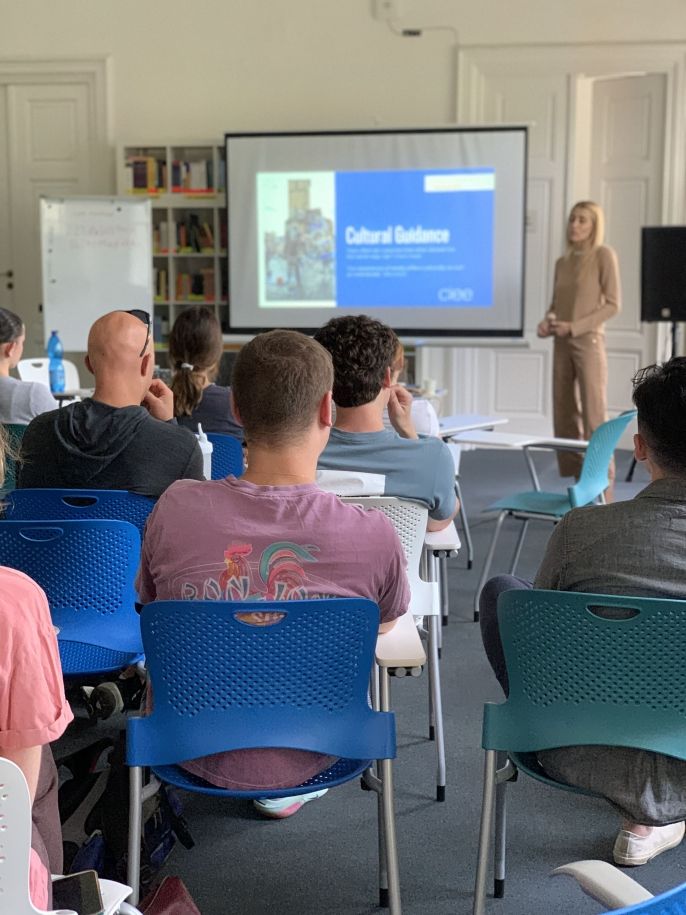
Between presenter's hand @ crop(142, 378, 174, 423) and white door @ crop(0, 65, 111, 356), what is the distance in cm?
597

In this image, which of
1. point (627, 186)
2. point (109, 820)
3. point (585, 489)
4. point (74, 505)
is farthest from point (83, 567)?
point (627, 186)

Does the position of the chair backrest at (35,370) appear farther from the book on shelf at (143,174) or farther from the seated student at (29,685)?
the seated student at (29,685)

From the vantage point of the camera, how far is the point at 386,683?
87.6 inches

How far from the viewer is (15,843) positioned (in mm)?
1216

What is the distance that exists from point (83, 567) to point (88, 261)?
646 centimetres

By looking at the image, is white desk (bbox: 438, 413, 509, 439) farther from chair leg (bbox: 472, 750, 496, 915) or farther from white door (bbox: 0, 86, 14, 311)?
white door (bbox: 0, 86, 14, 311)

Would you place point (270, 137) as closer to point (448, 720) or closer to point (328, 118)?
point (328, 118)

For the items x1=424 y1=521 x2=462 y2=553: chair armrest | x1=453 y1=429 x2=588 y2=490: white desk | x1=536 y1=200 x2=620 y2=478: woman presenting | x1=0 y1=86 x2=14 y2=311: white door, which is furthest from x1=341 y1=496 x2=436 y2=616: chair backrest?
x1=0 y1=86 x2=14 y2=311: white door

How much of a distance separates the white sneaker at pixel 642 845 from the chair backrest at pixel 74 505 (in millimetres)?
1384

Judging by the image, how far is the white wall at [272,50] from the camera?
822 cm

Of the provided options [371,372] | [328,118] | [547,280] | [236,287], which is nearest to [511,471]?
[547,280]

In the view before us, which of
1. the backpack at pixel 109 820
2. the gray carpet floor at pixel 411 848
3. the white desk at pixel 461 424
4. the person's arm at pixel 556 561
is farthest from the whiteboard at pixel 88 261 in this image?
the person's arm at pixel 556 561

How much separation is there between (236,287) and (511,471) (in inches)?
101

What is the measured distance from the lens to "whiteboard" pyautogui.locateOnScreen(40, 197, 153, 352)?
8.45 metres
